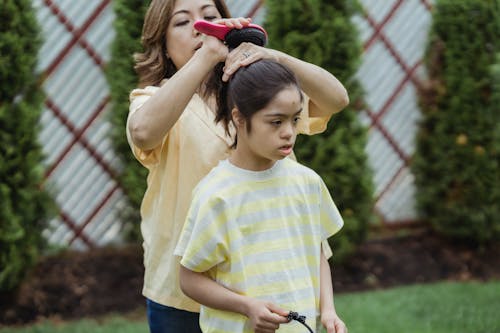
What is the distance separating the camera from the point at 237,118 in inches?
75.9

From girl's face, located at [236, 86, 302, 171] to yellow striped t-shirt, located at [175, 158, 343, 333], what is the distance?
9 centimetres

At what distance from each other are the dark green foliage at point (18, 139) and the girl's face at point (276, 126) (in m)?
3.17

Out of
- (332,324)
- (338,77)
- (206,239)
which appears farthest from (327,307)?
(338,77)

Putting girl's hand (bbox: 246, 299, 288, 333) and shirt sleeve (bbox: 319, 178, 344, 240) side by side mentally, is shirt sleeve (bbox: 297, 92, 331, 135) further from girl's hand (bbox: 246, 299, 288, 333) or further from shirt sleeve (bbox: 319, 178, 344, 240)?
girl's hand (bbox: 246, 299, 288, 333)

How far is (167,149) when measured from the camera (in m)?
2.11

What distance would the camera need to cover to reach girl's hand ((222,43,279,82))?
1896mm

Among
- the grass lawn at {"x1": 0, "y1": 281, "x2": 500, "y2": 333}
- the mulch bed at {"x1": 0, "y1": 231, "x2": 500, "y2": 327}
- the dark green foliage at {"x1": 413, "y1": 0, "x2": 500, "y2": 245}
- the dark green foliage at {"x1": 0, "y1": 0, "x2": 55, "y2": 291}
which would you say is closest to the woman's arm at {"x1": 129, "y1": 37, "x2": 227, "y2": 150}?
the grass lawn at {"x1": 0, "y1": 281, "x2": 500, "y2": 333}

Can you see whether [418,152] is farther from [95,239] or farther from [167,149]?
[167,149]

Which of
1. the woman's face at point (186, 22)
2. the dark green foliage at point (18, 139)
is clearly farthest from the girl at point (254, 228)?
the dark green foliage at point (18, 139)

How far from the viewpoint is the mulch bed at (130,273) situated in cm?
507

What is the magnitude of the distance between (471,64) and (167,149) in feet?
14.3

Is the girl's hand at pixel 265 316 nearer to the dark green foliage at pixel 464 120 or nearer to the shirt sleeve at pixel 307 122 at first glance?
the shirt sleeve at pixel 307 122

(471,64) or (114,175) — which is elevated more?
(114,175)

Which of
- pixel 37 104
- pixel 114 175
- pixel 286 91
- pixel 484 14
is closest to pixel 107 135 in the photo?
pixel 114 175
